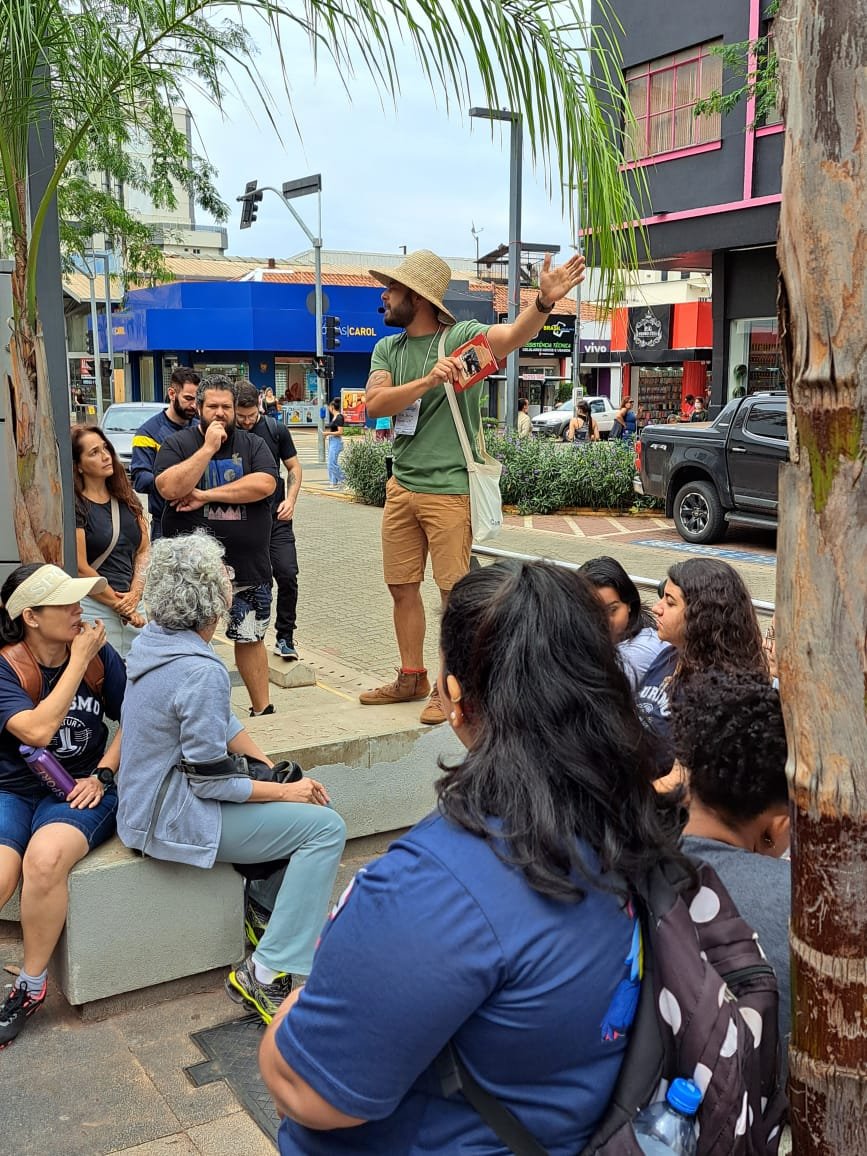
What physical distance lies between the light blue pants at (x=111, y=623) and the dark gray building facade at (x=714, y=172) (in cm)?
1546

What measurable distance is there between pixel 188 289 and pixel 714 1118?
142 ft

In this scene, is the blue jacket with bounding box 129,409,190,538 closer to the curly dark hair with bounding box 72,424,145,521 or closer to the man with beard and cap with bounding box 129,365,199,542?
the man with beard and cap with bounding box 129,365,199,542

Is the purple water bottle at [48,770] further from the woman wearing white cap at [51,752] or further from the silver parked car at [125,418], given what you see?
the silver parked car at [125,418]

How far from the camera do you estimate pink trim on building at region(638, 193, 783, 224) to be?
18047 millimetres

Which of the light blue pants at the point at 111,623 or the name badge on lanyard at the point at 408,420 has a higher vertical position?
the name badge on lanyard at the point at 408,420

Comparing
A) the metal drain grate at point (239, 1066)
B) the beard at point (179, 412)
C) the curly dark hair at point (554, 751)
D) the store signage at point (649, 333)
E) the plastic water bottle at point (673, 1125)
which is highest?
the store signage at point (649, 333)

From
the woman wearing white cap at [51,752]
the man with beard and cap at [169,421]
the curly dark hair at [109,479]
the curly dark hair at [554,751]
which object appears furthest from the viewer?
the man with beard and cap at [169,421]

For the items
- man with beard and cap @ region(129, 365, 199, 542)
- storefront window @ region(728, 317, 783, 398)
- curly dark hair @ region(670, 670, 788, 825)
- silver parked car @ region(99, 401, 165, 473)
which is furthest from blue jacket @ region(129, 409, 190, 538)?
storefront window @ region(728, 317, 783, 398)

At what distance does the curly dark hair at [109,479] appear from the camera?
199 inches

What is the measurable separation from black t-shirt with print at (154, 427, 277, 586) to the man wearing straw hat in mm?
691

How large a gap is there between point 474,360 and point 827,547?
116 inches

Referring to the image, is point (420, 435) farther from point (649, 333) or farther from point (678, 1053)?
point (649, 333)

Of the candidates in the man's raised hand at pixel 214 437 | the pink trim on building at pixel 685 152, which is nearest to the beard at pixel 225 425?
the man's raised hand at pixel 214 437

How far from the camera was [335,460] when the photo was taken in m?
Result: 22.0
